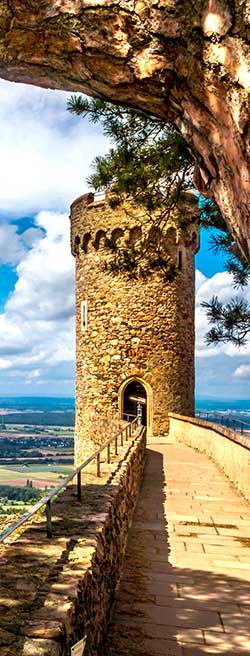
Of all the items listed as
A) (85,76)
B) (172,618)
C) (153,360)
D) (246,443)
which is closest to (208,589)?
(172,618)

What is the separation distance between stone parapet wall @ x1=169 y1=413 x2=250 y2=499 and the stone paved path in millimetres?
414

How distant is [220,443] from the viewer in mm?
11586

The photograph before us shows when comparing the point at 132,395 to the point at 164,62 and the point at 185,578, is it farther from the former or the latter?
the point at 164,62

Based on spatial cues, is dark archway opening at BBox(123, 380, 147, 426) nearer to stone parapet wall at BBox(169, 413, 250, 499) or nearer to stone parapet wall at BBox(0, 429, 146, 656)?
stone parapet wall at BBox(169, 413, 250, 499)

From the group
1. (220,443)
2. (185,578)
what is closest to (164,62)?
(185,578)

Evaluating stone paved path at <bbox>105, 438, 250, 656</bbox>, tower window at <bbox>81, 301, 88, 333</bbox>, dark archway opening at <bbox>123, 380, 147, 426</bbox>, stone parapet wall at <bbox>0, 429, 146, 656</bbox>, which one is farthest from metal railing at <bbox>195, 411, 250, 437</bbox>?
tower window at <bbox>81, 301, 88, 333</bbox>

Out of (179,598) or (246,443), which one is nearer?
(179,598)

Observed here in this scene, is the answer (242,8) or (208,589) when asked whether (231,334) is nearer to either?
(208,589)

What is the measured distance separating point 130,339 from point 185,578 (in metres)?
12.8

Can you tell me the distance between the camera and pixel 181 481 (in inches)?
390

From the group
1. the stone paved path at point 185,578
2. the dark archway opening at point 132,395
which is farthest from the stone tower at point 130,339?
the stone paved path at point 185,578

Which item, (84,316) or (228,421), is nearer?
(228,421)

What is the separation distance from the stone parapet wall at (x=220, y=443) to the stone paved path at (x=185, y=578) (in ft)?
1.36

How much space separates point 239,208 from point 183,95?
3.38 feet
